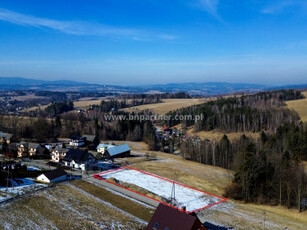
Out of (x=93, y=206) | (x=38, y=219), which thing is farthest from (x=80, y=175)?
(x=38, y=219)

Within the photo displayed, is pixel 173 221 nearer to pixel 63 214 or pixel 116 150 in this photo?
pixel 63 214

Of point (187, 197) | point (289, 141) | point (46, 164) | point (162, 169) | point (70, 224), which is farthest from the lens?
point (289, 141)

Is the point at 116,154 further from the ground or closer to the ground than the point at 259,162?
closer to the ground

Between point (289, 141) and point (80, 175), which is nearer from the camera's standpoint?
point (80, 175)

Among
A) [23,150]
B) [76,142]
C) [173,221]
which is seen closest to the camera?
[173,221]

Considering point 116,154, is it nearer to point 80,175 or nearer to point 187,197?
point 80,175

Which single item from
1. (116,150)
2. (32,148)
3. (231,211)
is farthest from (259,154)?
(32,148)

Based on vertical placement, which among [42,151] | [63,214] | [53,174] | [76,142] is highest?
[53,174]
